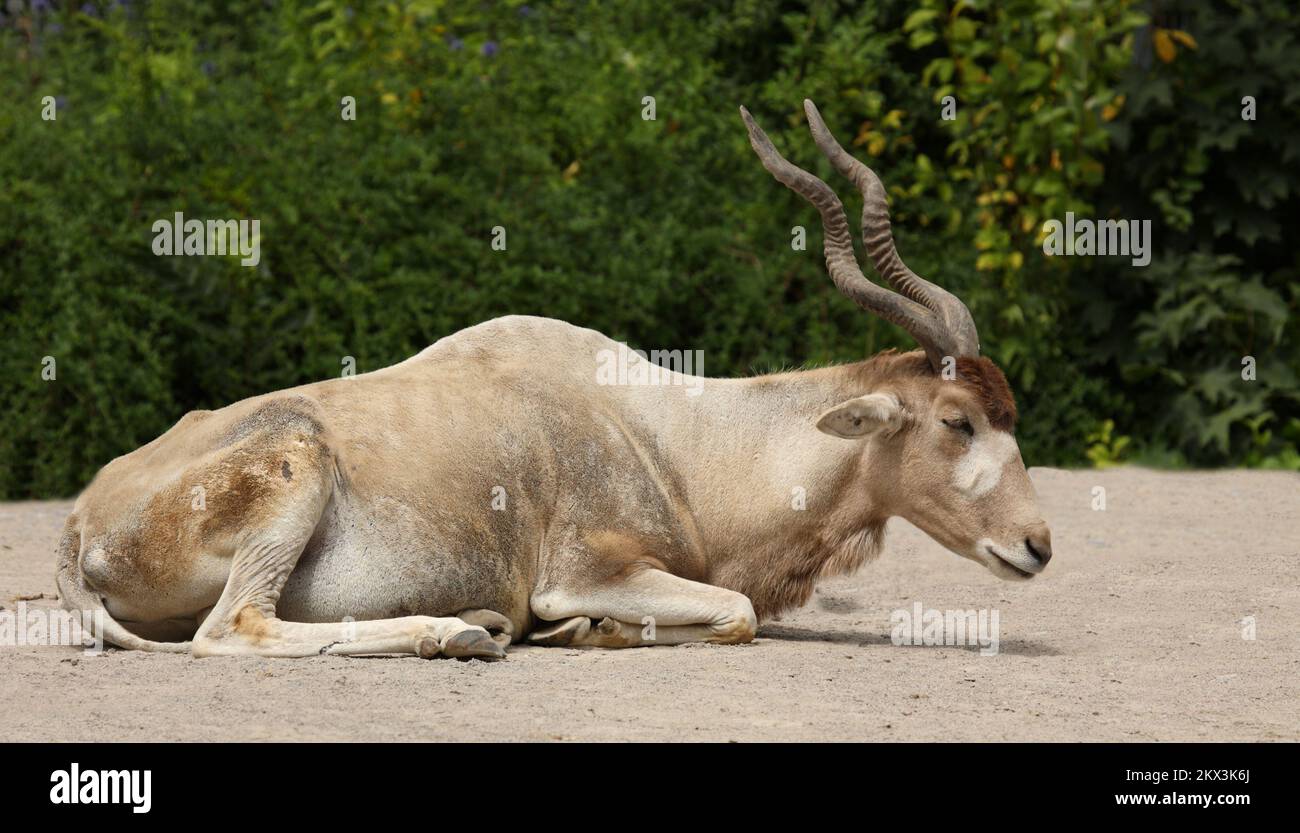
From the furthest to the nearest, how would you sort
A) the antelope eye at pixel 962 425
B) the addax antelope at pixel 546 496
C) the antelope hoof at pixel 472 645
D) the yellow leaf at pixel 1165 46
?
1. the yellow leaf at pixel 1165 46
2. the antelope eye at pixel 962 425
3. the addax antelope at pixel 546 496
4. the antelope hoof at pixel 472 645

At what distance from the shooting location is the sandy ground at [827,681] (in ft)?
16.2

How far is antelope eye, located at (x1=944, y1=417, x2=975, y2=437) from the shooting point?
669cm

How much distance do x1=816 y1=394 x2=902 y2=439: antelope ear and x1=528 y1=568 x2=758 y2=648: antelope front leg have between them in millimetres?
729

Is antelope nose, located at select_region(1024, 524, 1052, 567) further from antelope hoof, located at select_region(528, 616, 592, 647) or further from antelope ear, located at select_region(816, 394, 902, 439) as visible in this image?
antelope hoof, located at select_region(528, 616, 592, 647)

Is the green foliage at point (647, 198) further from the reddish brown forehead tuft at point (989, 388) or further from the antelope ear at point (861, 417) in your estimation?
the reddish brown forehead tuft at point (989, 388)

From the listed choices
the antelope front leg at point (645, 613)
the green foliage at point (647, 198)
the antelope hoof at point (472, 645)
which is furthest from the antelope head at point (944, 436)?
the green foliage at point (647, 198)

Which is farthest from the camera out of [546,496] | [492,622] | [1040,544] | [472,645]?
[546,496]

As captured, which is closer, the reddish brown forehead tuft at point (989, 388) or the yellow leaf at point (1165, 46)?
the reddish brown forehead tuft at point (989, 388)

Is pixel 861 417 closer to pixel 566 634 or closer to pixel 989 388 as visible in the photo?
pixel 989 388

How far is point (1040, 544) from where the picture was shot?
21.5ft

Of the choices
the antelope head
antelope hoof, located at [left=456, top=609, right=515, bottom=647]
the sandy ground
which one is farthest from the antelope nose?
antelope hoof, located at [left=456, top=609, right=515, bottom=647]

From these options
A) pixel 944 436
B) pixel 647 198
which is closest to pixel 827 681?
pixel 944 436

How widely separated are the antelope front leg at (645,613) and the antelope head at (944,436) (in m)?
0.79

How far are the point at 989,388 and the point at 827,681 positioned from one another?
1.49 m
